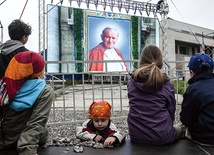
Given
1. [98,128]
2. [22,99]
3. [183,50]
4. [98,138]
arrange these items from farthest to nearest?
[183,50] → [98,128] → [98,138] → [22,99]

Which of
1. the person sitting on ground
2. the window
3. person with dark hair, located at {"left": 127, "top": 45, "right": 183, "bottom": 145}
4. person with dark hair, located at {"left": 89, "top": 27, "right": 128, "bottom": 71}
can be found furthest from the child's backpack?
the window

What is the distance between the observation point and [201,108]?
1877mm

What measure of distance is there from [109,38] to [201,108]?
1489cm

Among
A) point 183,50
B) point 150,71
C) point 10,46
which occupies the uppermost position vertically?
point 183,50

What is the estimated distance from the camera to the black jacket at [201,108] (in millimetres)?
1865

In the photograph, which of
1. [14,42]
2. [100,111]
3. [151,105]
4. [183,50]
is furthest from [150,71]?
[183,50]

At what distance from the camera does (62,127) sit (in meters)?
4.00

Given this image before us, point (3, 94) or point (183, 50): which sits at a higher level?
point (183, 50)

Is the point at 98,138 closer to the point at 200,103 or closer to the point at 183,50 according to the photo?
the point at 200,103

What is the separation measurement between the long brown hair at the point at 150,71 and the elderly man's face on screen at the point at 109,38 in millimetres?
14364

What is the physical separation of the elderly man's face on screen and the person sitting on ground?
14.6 metres

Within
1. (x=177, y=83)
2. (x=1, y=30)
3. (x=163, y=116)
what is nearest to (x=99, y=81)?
(x=177, y=83)

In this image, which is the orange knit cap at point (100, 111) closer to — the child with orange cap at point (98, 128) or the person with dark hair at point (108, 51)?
the child with orange cap at point (98, 128)

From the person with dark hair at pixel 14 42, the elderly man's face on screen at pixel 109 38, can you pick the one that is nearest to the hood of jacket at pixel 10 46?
the person with dark hair at pixel 14 42
